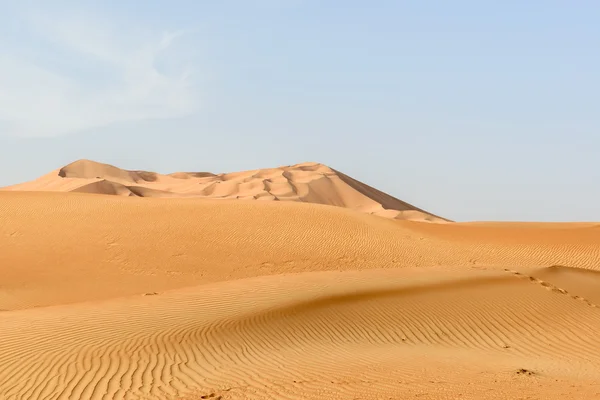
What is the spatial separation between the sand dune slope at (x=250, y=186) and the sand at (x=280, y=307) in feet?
158

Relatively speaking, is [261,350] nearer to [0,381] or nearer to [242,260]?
[0,381]

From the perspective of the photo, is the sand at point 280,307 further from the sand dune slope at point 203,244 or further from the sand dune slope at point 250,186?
the sand dune slope at point 250,186

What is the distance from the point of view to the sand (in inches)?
383

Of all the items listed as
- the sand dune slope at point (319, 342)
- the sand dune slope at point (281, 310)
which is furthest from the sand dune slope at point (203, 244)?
the sand dune slope at point (319, 342)

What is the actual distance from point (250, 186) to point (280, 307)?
7356cm

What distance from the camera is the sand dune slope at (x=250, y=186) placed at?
81812mm

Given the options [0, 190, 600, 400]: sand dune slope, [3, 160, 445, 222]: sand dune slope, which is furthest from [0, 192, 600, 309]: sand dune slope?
[3, 160, 445, 222]: sand dune slope

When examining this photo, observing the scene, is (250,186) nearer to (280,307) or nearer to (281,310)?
(280,307)

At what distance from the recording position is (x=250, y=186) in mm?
88250

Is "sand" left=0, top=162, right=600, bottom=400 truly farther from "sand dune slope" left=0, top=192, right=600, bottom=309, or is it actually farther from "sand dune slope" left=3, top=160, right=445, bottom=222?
"sand dune slope" left=3, top=160, right=445, bottom=222

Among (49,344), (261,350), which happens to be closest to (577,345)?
(261,350)

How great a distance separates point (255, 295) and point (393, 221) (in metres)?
19.5

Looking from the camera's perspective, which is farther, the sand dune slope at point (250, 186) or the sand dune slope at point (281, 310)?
the sand dune slope at point (250, 186)

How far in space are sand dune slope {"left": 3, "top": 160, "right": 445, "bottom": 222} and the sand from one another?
48.0m
